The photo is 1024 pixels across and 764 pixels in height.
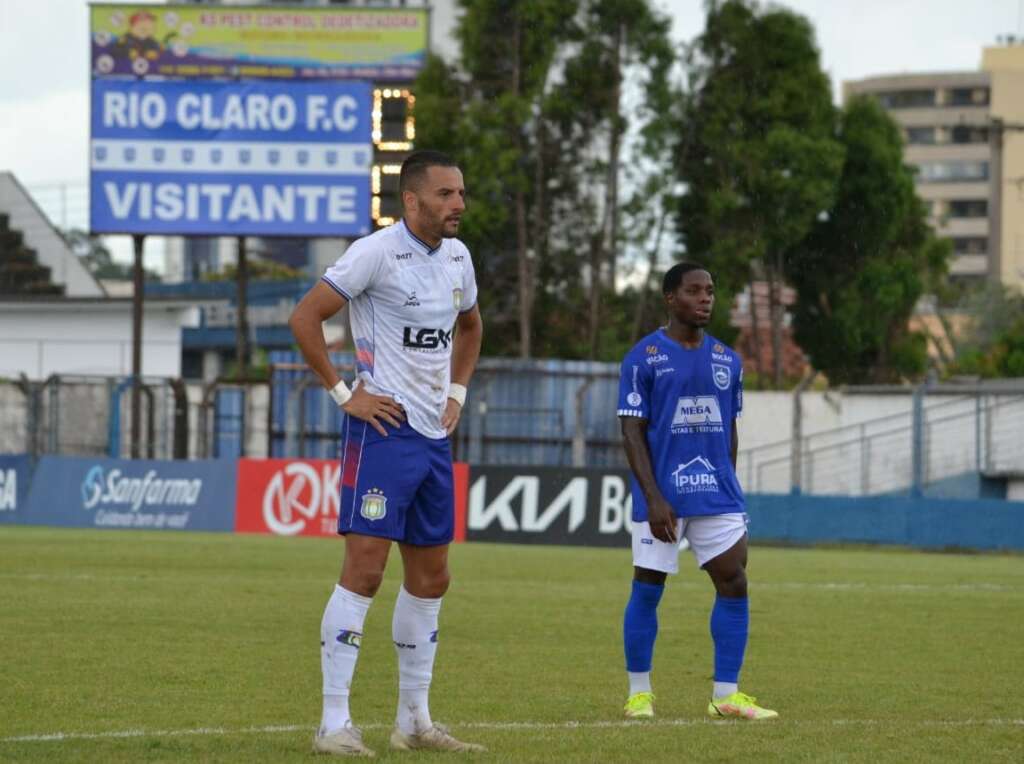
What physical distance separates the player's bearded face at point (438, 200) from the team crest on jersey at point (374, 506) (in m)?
1.08

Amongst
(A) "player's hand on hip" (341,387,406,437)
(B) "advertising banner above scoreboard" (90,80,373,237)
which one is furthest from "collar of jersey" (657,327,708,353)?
(B) "advertising banner above scoreboard" (90,80,373,237)

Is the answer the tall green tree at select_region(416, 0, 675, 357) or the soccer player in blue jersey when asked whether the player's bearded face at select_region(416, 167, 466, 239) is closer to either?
the soccer player in blue jersey

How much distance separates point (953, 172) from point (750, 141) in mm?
99800

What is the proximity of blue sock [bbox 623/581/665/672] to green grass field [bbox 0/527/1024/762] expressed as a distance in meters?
0.31

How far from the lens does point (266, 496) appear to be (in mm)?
29078

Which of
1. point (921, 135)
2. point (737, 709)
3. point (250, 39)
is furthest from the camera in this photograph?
point (921, 135)

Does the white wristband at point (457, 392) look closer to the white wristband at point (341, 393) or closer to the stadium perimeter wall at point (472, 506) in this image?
the white wristband at point (341, 393)

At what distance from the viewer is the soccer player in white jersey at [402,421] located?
24.4ft

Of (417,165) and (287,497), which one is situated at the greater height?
(417,165)

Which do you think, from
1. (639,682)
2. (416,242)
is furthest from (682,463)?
(416,242)

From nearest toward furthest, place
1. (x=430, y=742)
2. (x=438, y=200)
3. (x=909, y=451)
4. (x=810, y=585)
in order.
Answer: (x=430, y=742) < (x=438, y=200) < (x=810, y=585) < (x=909, y=451)

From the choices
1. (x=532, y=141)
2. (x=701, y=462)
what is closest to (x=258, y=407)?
(x=532, y=141)

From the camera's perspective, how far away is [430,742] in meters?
7.50

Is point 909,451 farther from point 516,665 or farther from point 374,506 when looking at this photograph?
point 374,506
